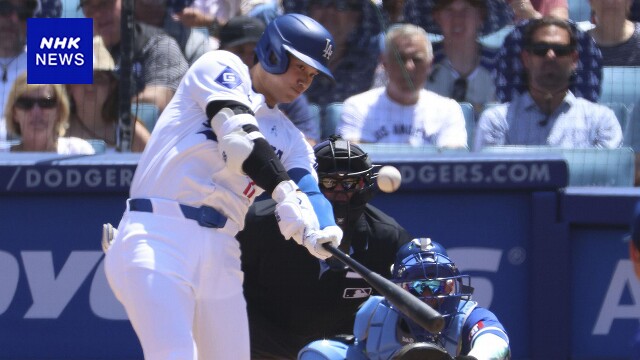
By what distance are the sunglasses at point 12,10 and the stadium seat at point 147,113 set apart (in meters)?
0.88

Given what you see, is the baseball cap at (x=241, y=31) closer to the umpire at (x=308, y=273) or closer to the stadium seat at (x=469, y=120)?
the stadium seat at (x=469, y=120)

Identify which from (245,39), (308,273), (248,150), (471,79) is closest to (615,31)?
(471,79)

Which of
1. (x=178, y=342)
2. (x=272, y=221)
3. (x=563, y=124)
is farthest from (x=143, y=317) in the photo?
(x=563, y=124)

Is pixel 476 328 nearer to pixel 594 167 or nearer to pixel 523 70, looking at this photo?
pixel 594 167

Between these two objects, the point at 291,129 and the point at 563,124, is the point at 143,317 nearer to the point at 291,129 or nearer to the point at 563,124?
the point at 291,129

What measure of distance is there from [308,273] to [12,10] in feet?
Answer: 7.90

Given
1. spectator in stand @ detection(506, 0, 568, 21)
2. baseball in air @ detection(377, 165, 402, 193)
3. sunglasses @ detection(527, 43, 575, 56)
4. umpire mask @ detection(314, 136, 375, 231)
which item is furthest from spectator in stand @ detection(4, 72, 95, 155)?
spectator in stand @ detection(506, 0, 568, 21)

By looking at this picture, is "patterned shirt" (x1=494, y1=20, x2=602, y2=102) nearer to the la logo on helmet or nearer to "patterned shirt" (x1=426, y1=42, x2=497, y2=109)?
"patterned shirt" (x1=426, y1=42, x2=497, y2=109)

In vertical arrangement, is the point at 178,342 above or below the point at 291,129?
below

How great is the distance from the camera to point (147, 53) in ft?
20.1

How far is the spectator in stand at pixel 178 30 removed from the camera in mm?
6316

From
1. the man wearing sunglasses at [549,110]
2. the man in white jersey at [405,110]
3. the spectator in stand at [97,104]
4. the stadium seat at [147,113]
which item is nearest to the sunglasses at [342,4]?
the man in white jersey at [405,110]

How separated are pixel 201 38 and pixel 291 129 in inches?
90.6

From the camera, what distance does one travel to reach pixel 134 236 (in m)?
3.90
